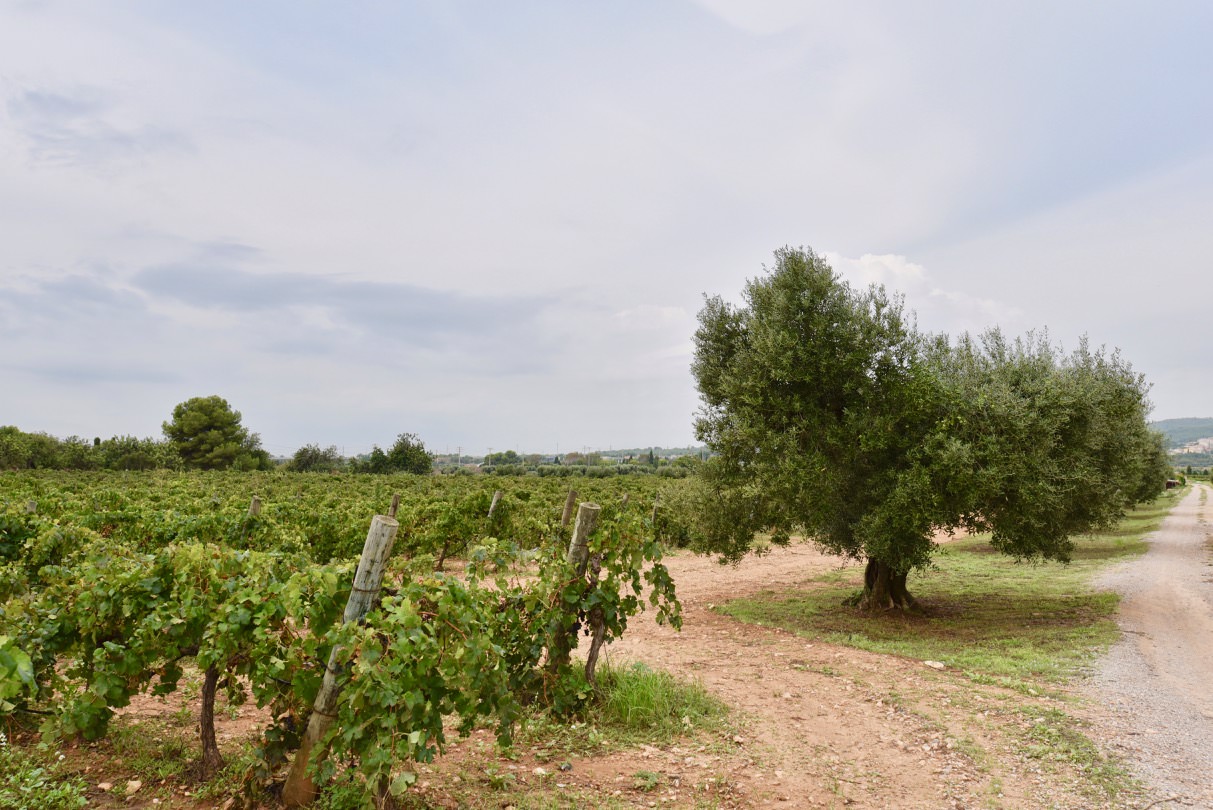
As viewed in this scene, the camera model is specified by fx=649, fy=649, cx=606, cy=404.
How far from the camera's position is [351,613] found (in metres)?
4.12

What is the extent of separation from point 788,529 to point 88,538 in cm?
1113

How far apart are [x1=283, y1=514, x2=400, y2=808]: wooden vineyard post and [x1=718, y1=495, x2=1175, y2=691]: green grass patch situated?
7846mm

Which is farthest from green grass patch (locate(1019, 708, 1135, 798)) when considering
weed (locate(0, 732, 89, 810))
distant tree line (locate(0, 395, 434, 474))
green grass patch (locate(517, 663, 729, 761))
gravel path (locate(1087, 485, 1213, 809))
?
distant tree line (locate(0, 395, 434, 474))

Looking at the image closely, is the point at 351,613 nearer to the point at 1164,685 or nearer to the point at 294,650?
the point at 294,650

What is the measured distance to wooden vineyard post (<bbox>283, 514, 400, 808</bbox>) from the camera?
13.3 ft

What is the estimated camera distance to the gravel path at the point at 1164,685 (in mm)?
5578

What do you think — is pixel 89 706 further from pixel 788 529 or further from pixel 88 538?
pixel 788 529

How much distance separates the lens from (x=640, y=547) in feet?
21.7

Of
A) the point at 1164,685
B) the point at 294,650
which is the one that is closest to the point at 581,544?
the point at 294,650

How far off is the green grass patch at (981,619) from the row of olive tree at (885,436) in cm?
114

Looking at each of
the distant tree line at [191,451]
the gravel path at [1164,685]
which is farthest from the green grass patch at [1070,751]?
the distant tree line at [191,451]

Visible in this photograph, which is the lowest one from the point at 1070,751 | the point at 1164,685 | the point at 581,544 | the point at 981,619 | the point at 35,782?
the point at 981,619

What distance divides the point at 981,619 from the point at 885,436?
188 inches

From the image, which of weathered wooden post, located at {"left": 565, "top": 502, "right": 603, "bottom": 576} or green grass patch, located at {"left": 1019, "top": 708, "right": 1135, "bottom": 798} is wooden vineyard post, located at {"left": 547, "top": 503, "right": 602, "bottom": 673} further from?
green grass patch, located at {"left": 1019, "top": 708, "right": 1135, "bottom": 798}
